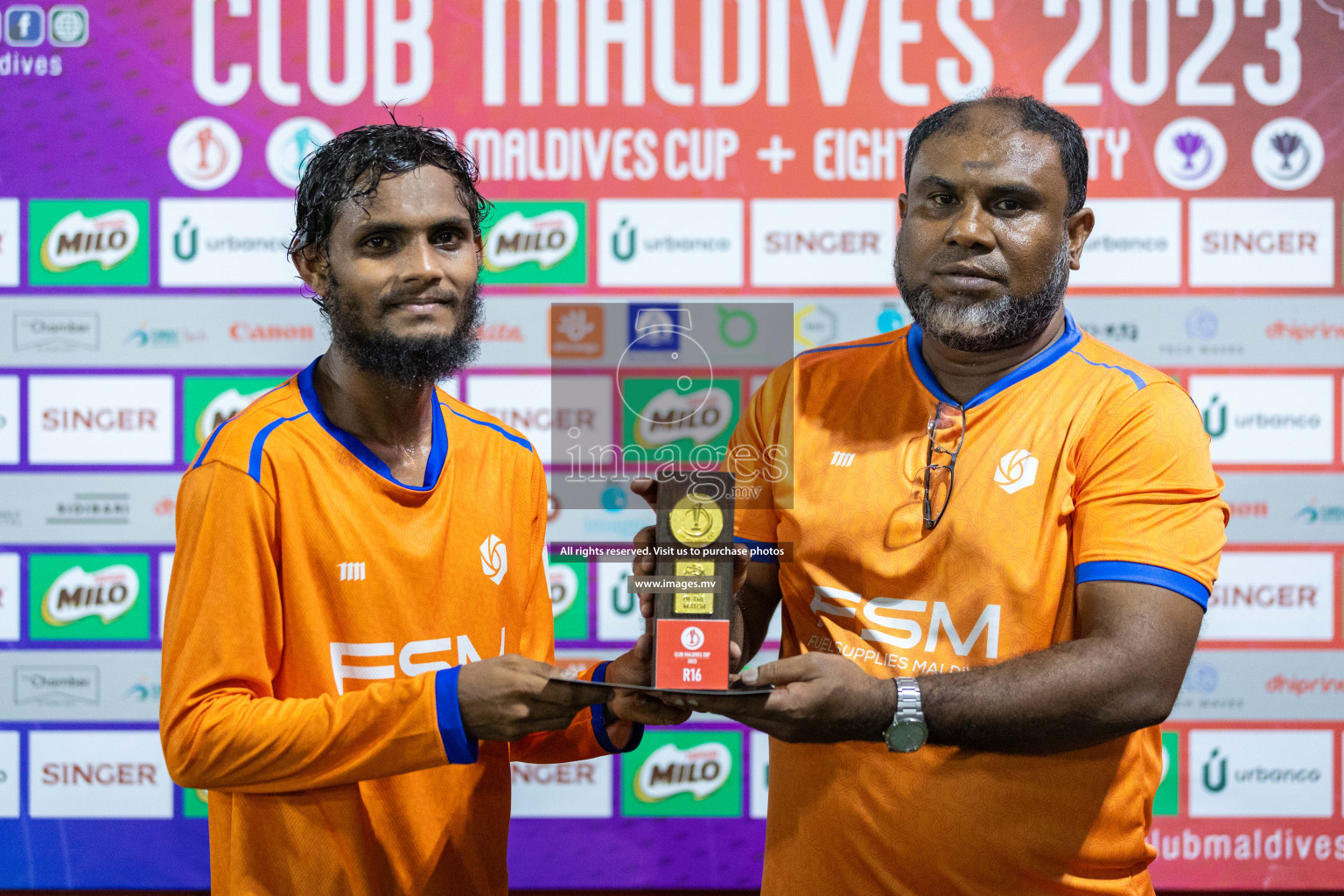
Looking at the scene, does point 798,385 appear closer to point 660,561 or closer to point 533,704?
point 660,561

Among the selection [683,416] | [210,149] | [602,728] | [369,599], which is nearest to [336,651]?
[369,599]

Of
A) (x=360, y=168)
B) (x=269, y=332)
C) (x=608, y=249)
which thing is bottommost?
(x=269, y=332)

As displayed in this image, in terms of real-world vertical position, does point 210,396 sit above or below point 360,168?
below

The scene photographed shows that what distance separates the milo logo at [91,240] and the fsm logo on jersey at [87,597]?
0.78 metres

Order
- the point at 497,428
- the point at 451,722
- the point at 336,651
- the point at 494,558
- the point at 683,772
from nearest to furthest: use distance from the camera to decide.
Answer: the point at 451,722
the point at 336,651
the point at 494,558
the point at 497,428
the point at 683,772

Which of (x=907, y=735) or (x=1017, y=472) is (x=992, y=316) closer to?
(x=1017, y=472)

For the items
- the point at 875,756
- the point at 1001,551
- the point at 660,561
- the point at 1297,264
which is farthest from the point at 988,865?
the point at 1297,264

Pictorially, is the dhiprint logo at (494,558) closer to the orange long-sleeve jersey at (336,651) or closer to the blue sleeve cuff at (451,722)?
the orange long-sleeve jersey at (336,651)

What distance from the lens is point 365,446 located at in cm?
129

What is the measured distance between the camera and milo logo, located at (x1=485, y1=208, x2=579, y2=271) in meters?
2.45

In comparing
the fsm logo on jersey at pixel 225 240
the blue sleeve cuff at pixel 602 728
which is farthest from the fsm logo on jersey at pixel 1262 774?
the fsm logo on jersey at pixel 225 240

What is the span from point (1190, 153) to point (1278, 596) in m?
1.19

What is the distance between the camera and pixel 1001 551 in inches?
49.3

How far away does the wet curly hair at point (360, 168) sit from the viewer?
4.24 ft
